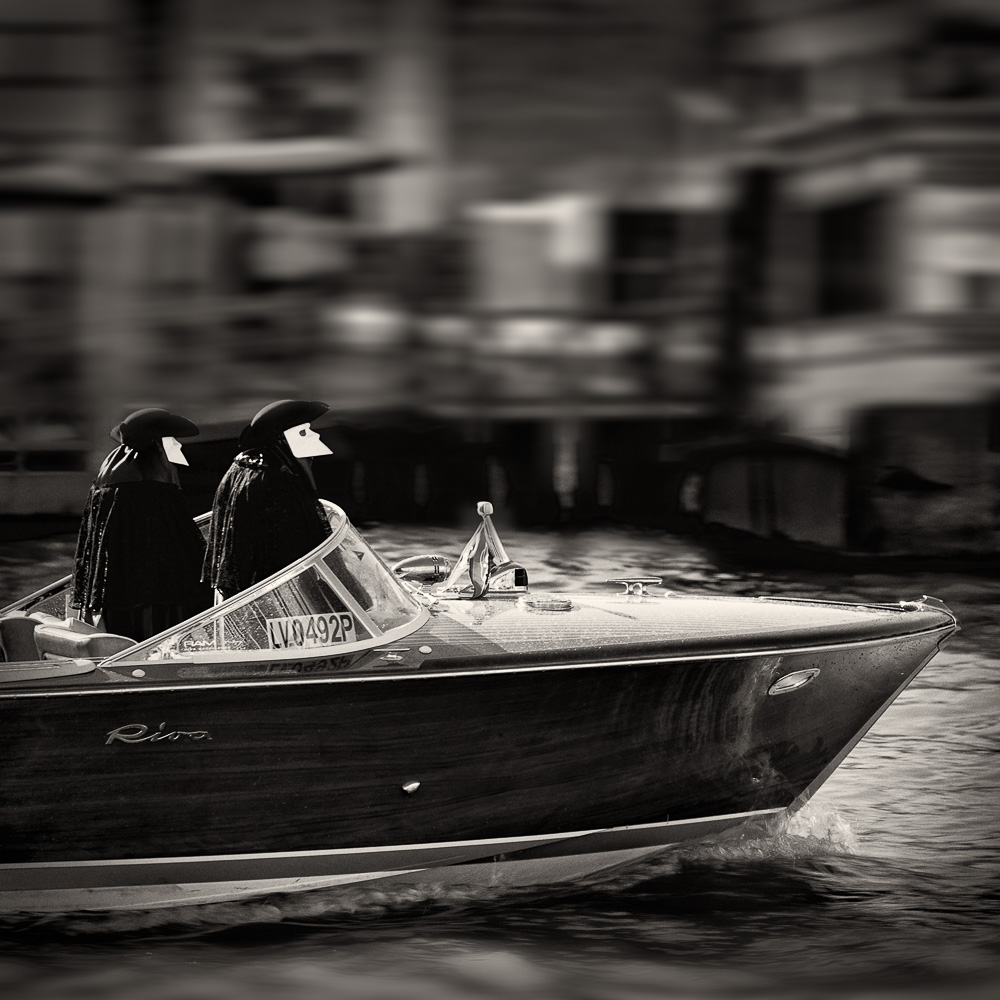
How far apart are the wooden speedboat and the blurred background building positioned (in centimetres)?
1584

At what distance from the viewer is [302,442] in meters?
5.15

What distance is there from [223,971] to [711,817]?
1854 millimetres

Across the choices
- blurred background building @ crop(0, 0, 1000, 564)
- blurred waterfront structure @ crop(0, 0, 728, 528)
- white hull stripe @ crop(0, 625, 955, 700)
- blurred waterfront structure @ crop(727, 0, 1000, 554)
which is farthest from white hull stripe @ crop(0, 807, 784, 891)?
blurred waterfront structure @ crop(0, 0, 728, 528)

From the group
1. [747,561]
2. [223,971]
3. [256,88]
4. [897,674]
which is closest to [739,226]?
[747,561]

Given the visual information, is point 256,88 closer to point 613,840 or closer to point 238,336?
point 238,336

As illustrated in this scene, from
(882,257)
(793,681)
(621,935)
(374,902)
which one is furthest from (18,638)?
(882,257)

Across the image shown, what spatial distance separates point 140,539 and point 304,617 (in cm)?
65

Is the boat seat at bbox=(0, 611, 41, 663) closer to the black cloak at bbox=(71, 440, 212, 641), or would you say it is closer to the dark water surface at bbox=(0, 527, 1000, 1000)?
the black cloak at bbox=(71, 440, 212, 641)

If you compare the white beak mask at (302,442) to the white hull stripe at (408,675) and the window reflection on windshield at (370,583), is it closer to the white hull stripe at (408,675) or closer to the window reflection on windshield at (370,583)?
the window reflection on windshield at (370,583)

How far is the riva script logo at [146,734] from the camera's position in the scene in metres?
Result: 4.79

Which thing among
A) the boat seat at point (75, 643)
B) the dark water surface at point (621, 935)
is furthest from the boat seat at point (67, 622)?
the dark water surface at point (621, 935)

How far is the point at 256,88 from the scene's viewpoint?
22797 millimetres

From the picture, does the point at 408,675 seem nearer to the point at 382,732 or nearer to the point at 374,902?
the point at 382,732

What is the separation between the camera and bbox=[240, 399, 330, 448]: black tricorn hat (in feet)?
16.7
